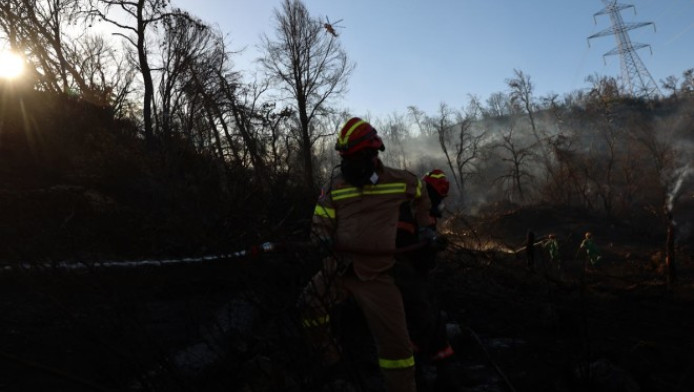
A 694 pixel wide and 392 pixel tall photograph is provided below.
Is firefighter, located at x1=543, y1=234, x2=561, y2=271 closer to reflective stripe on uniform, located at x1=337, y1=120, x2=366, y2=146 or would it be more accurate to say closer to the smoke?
reflective stripe on uniform, located at x1=337, y1=120, x2=366, y2=146

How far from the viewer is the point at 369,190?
3189 mm

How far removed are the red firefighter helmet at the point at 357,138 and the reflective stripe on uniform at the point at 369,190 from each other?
0.80 feet

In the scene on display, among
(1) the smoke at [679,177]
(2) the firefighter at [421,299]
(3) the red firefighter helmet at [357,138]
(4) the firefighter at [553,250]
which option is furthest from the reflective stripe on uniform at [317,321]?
(1) the smoke at [679,177]

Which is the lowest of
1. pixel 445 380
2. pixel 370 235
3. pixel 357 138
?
pixel 445 380

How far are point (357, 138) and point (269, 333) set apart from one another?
51.8 inches

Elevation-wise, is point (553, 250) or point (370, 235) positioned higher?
point (370, 235)

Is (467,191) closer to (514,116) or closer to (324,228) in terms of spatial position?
(514,116)

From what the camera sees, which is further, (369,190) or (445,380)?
(445,380)

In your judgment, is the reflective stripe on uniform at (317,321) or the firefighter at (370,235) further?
the firefighter at (370,235)

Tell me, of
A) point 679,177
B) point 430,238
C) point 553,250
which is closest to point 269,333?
point 430,238

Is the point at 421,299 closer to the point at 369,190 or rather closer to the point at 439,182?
the point at 369,190

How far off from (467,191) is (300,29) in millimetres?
42962

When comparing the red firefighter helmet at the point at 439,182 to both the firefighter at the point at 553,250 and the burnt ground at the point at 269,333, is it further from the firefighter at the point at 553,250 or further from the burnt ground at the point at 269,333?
the firefighter at the point at 553,250

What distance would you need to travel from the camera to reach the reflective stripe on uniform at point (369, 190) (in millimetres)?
3186
